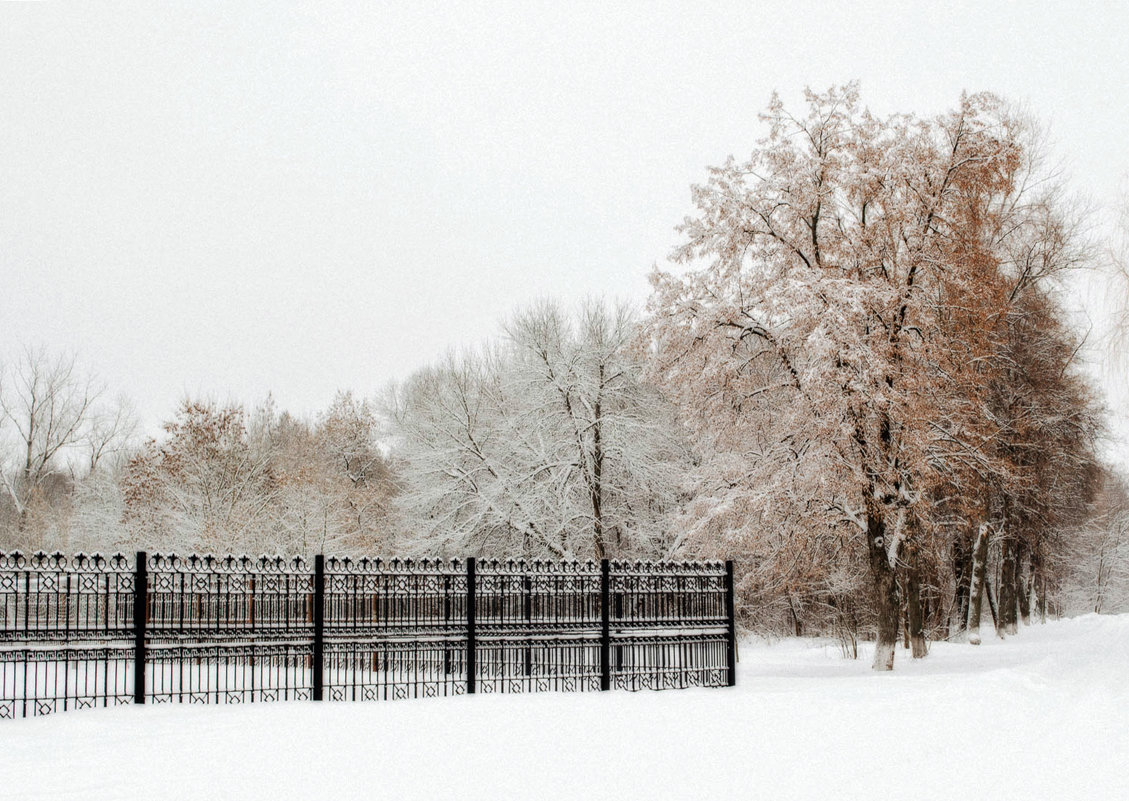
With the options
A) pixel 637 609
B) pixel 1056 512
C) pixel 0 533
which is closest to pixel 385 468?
pixel 0 533

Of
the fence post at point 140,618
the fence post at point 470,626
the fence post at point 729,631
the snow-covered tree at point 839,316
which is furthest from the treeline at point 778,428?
the fence post at point 140,618

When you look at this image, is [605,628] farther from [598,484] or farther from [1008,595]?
[1008,595]

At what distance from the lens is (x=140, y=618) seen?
11953mm

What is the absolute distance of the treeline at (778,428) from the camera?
20.1 m

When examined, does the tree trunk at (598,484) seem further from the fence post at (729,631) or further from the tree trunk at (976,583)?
the fence post at (729,631)

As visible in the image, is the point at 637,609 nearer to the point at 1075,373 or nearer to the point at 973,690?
the point at 973,690

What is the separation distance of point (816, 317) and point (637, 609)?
694 centimetres

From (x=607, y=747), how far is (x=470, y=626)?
4631mm

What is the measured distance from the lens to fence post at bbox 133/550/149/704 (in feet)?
39.2

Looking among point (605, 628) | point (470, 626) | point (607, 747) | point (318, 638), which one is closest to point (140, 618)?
point (318, 638)

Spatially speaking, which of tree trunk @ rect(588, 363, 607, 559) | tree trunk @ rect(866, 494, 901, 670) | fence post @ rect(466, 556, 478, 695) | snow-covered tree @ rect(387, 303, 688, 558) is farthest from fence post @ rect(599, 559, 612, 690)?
tree trunk @ rect(588, 363, 607, 559)

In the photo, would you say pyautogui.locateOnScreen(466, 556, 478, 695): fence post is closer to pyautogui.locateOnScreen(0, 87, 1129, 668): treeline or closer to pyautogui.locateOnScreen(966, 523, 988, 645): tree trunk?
pyautogui.locateOnScreen(0, 87, 1129, 668): treeline

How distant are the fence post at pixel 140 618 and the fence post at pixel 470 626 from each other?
430 centimetres

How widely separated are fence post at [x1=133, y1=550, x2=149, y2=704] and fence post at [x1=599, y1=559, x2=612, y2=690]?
6.45 m
